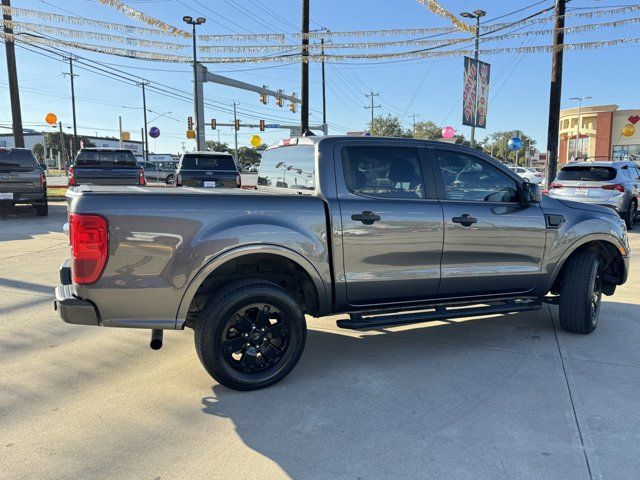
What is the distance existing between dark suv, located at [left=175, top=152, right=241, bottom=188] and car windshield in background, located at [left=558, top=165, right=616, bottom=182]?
8.30 m

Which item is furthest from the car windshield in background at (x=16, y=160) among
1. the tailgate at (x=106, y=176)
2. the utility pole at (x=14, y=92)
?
the utility pole at (x=14, y=92)

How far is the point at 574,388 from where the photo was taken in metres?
3.75

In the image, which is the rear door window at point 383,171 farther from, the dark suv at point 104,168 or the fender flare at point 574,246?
the dark suv at point 104,168

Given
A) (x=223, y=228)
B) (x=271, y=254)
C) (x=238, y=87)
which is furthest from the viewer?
(x=238, y=87)

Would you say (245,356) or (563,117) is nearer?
(245,356)

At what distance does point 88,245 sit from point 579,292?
4253 millimetres

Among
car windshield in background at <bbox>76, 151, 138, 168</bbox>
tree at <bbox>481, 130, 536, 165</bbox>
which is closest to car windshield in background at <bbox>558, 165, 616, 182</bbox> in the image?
car windshield in background at <bbox>76, 151, 138, 168</bbox>

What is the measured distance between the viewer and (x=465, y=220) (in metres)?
4.26

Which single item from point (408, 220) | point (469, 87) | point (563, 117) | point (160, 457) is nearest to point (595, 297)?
point (408, 220)

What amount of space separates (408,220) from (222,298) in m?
1.59

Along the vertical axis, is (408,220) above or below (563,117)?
below

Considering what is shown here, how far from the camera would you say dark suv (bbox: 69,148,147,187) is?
42.5 feet

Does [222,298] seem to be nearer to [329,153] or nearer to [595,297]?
[329,153]

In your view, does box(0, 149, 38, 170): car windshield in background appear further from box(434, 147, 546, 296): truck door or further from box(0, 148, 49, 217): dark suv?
box(434, 147, 546, 296): truck door
